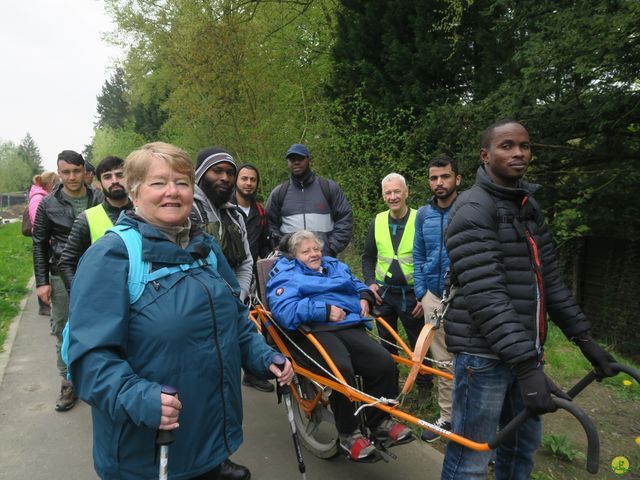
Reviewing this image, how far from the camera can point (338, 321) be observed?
333 cm

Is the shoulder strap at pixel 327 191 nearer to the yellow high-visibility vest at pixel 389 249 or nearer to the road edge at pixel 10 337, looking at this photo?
the yellow high-visibility vest at pixel 389 249

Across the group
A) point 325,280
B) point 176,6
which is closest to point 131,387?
point 325,280

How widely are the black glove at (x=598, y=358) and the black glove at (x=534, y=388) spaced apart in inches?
18.2

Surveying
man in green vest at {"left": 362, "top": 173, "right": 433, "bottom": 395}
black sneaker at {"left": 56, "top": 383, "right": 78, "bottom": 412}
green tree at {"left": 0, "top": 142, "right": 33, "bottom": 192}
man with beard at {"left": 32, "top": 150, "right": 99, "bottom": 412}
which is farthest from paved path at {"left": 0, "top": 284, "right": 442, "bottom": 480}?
green tree at {"left": 0, "top": 142, "right": 33, "bottom": 192}

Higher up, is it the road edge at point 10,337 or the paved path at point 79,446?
the paved path at point 79,446

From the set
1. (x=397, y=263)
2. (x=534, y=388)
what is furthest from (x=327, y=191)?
(x=534, y=388)

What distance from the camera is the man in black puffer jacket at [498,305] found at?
2.05 meters

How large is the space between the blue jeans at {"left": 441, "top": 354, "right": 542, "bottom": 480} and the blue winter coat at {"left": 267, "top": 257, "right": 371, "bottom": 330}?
1180 mm

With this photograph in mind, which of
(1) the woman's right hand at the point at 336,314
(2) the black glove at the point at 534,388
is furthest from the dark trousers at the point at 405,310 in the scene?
(2) the black glove at the point at 534,388

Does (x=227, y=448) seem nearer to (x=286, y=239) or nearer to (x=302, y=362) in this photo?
(x=302, y=362)

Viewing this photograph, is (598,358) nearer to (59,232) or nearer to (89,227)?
(89,227)

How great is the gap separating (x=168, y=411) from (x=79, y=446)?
8.44 ft

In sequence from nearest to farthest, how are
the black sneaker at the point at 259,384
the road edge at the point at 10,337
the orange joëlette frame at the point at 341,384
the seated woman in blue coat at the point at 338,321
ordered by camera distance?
the orange joëlette frame at the point at 341,384 → the seated woman in blue coat at the point at 338,321 → the black sneaker at the point at 259,384 → the road edge at the point at 10,337

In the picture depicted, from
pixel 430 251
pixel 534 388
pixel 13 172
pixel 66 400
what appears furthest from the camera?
pixel 13 172
